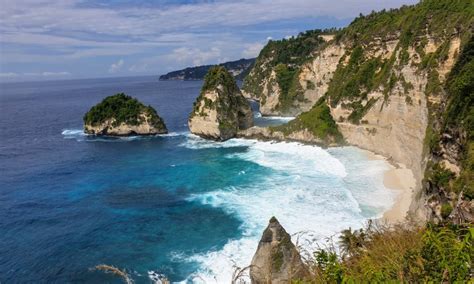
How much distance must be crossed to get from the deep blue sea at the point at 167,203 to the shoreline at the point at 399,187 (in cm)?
94

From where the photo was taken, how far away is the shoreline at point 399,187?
32906mm

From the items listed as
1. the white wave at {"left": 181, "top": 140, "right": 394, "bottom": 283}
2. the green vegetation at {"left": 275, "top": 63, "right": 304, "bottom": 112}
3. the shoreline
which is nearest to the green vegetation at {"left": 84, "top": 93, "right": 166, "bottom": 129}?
the white wave at {"left": 181, "top": 140, "right": 394, "bottom": 283}

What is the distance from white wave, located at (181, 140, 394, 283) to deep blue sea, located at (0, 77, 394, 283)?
0.36ft

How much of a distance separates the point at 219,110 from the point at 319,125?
18.8 meters

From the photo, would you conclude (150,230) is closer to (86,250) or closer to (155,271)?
(86,250)

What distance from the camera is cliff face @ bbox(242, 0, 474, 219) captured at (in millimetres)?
42156

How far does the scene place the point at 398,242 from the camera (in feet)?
34.5

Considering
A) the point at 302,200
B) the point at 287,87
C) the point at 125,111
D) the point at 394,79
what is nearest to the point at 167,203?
the point at 302,200

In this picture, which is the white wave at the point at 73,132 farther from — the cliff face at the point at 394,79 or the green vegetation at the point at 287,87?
the green vegetation at the point at 287,87

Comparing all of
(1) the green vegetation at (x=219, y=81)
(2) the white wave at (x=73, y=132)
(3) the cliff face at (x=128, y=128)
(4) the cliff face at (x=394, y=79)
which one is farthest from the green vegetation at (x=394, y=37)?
(2) the white wave at (x=73, y=132)

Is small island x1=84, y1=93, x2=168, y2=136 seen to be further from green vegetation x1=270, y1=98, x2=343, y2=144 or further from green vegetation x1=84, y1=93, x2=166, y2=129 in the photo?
green vegetation x1=270, y1=98, x2=343, y2=144

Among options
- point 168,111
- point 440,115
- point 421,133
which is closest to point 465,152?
point 440,115

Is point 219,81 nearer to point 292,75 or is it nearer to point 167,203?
point 292,75

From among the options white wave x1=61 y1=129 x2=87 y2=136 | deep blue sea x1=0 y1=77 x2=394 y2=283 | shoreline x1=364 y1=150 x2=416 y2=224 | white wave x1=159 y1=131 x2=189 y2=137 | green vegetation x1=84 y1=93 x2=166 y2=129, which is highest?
green vegetation x1=84 y1=93 x2=166 y2=129
